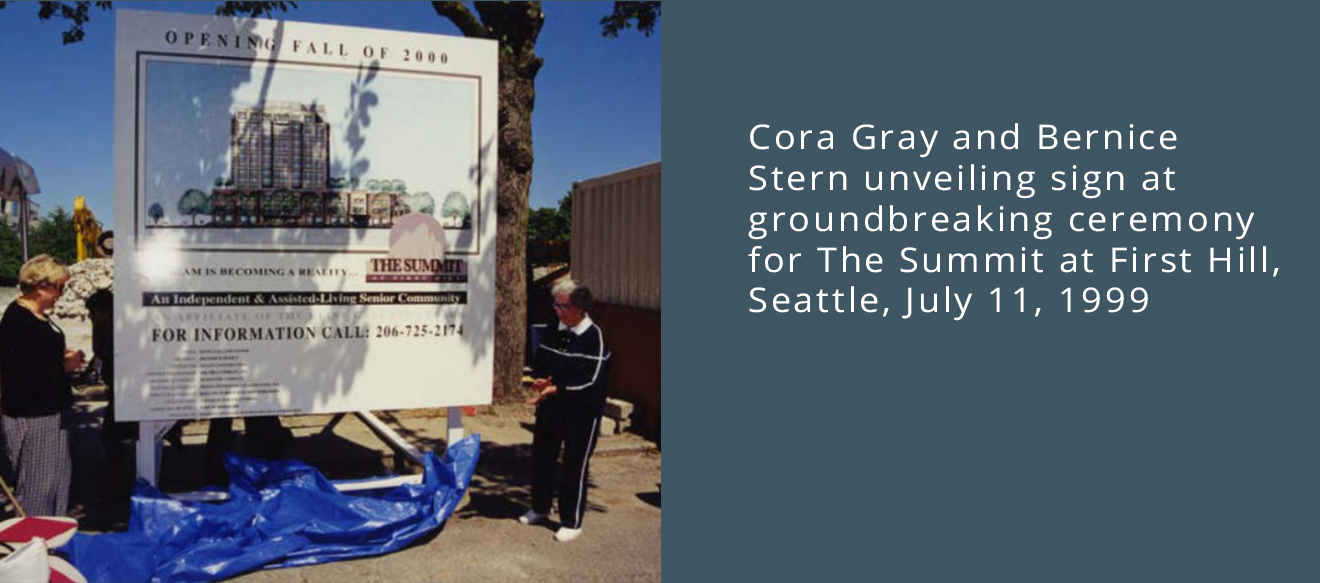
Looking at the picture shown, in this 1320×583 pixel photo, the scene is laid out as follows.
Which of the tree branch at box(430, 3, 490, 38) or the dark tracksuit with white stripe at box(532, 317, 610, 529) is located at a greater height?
the tree branch at box(430, 3, 490, 38)

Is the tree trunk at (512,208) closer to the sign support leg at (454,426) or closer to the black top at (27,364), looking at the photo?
the sign support leg at (454,426)

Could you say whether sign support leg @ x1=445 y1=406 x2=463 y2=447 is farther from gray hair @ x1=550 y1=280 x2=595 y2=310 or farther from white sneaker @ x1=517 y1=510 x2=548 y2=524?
gray hair @ x1=550 y1=280 x2=595 y2=310

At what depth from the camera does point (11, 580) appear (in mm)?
3732

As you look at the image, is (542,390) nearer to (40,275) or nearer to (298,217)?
(298,217)

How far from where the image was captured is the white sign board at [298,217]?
5.14m

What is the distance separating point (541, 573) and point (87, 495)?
3.39 meters

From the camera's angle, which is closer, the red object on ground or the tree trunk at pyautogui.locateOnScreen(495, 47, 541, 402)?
the red object on ground

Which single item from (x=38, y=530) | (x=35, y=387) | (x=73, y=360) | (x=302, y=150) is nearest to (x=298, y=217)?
(x=302, y=150)

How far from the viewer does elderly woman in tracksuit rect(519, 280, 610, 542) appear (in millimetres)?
5609

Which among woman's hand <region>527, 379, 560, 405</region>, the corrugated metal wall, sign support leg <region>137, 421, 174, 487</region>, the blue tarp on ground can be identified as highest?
the corrugated metal wall

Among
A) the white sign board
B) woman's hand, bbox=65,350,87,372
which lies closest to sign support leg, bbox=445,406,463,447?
the white sign board

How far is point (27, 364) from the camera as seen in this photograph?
16.1 feet

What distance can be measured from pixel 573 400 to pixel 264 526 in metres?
1.83

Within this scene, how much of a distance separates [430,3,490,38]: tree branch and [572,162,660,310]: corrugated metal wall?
6.64 ft
